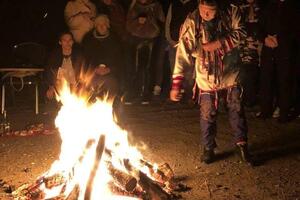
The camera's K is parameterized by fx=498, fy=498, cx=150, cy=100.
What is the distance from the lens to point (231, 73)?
6449 millimetres

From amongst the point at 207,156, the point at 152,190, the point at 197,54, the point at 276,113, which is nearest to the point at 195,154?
the point at 207,156

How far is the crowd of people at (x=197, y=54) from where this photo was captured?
642 cm

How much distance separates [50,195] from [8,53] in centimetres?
628

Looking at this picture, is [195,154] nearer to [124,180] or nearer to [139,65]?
[124,180]

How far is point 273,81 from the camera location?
9156mm

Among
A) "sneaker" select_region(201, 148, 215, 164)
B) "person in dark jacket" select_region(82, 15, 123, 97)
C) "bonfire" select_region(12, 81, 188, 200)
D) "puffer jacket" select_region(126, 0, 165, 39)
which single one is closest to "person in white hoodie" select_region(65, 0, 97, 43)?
"person in dark jacket" select_region(82, 15, 123, 97)

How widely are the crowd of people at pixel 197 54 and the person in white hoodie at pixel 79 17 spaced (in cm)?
2

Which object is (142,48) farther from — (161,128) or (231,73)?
(231,73)

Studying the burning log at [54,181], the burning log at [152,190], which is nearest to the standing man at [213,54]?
the burning log at [152,190]

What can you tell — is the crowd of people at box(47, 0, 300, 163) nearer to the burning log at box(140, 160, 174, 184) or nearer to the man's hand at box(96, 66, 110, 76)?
the man's hand at box(96, 66, 110, 76)

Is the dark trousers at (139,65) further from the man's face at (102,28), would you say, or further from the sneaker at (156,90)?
the man's face at (102,28)

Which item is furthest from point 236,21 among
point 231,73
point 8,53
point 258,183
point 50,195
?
point 8,53

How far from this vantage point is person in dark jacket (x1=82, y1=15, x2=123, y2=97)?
934 cm

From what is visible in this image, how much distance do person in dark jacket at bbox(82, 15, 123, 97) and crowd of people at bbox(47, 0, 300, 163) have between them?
0.7 inches
